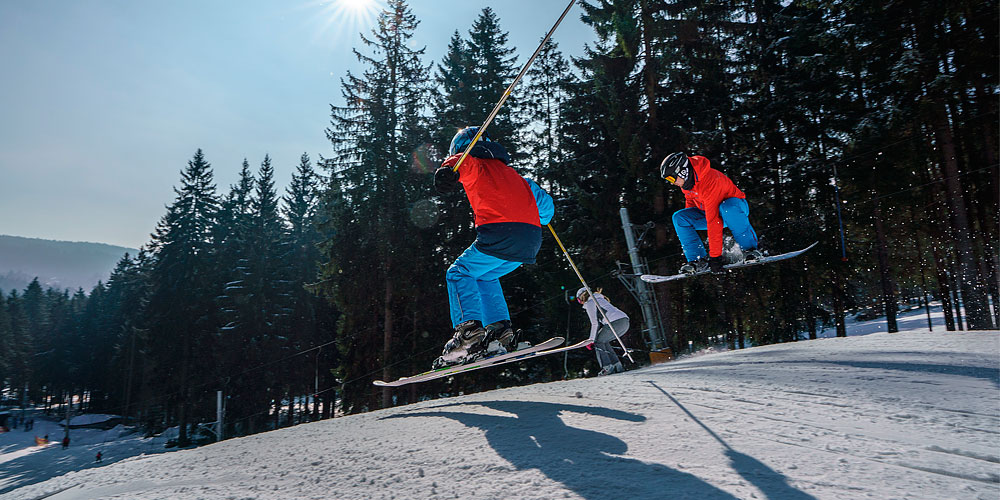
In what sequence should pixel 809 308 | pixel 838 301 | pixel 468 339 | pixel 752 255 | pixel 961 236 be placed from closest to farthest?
pixel 468 339 → pixel 752 255 → pixel 961 236 → pixel 838 301 → pixel 809 308

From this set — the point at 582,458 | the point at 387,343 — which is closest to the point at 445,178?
the point at 582,458

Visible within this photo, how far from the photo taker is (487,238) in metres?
4.39

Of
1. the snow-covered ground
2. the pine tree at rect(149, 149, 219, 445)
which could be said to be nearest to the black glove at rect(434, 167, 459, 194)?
the snow-covered ground

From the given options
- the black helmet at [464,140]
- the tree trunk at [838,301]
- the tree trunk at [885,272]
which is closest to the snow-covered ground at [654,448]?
the black helmet at [464,140]

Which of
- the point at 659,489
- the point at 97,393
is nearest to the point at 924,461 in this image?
the point at 659,489

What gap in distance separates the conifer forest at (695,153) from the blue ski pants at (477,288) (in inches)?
323

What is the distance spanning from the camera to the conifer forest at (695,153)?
1305 centimetres

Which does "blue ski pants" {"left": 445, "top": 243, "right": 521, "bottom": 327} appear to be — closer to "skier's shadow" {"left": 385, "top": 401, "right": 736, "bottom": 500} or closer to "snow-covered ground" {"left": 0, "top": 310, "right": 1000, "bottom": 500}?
→ "snow-covered ground" {"left": 0, "top": 310, "right": 1000, "bottom": 500}

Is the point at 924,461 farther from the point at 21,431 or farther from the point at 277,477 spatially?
the point at 21,431

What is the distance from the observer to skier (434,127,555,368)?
4.37m

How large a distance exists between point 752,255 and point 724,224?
2.36ft

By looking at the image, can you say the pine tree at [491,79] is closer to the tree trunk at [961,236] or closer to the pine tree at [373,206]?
the pine tree at [373,206]

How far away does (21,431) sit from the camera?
52.5m

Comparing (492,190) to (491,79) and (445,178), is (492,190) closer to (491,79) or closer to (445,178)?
(445,178)
